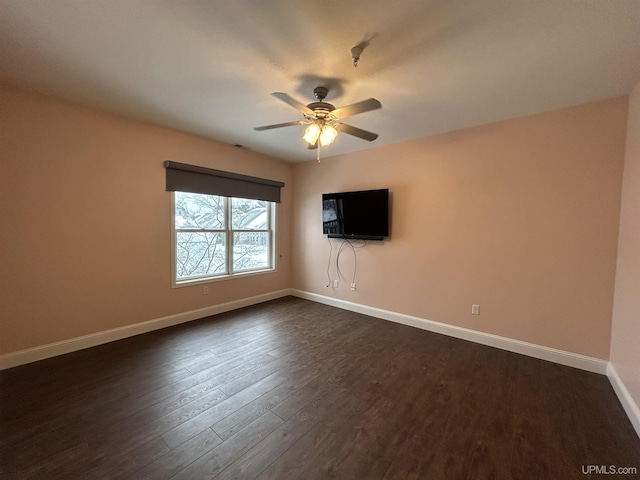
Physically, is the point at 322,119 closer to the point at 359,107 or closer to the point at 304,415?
the point at 359,107

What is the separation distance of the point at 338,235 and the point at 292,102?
2575 millimetres

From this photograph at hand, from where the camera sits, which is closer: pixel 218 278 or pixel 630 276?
pixel 630 276

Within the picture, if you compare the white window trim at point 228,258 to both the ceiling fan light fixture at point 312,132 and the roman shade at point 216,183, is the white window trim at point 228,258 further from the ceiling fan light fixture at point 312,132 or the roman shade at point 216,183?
the ceiling fan light fixture at point 312,132

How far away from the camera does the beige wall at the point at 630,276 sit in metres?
1.92

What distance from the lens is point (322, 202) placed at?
4.48 meters

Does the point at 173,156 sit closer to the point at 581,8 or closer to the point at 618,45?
the point at 581,8

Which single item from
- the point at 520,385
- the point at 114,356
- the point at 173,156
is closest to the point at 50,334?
the point at 114,356

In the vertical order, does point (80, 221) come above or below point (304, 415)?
above

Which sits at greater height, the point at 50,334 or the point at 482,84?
the point at 482,84

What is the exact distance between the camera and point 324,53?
1820 mm

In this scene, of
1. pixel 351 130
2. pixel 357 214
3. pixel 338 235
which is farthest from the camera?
pixel 338 235

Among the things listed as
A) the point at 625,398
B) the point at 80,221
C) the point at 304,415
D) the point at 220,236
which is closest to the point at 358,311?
the point at 304,415

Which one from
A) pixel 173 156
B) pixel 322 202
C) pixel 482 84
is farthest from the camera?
pixel 322 202

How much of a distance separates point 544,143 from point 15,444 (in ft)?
15.8
